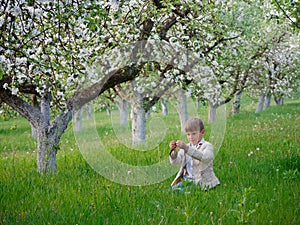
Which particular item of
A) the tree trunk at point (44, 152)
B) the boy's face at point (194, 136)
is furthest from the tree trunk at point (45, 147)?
the boy's face at point (194, 136)

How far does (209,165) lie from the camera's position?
652 centimetres

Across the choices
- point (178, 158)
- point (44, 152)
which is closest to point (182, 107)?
point (178, 158)

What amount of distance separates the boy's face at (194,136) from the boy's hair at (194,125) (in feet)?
0.14

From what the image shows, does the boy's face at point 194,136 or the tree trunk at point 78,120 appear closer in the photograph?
the boy's face at point 194,136

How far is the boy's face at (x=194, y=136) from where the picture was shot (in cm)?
642

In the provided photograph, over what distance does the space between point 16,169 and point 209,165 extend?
15.2 ft

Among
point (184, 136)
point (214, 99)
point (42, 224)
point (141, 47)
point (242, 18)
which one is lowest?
point (42, 224)

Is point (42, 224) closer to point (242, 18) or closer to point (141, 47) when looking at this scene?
point (141, 47)

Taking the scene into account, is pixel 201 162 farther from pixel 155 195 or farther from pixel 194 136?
pixel 155 195

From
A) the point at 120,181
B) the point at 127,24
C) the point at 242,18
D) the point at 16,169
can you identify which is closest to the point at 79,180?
the point at 120,181

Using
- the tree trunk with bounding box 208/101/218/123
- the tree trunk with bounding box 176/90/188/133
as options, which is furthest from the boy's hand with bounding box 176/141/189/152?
the tree trunk with bounding box 208/101/218/123

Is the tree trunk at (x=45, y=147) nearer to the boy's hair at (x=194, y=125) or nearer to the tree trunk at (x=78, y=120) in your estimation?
the tree trunk at (x=78, y=120)

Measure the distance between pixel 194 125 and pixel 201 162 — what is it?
1.80 feet

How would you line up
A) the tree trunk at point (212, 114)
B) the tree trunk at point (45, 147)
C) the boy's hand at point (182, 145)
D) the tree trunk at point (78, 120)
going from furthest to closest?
the tree trunk at point (45, 147)
the tree trunk at point (78, 120)
the tree trunk at point (212, 114)
the boy's hand at point (182, 145)
